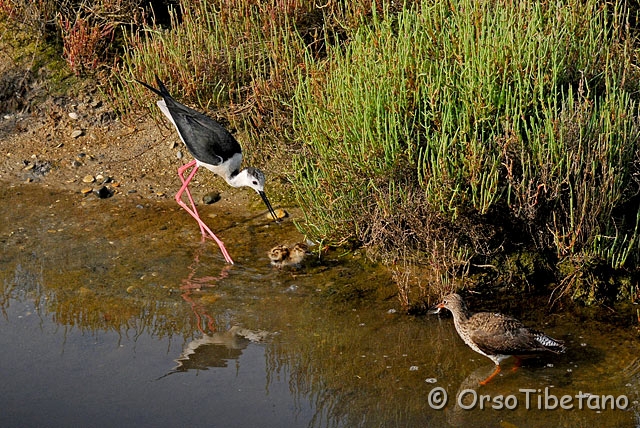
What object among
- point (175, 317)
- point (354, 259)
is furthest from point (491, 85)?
point (175, 317)

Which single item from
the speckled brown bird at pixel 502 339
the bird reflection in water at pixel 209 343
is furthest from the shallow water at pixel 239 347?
the speckled brown bird at pixel 502 339

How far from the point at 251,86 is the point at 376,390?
3.57 metres

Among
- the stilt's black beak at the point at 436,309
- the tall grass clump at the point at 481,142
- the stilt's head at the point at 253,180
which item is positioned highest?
the tall grass clump at the point at 481,142

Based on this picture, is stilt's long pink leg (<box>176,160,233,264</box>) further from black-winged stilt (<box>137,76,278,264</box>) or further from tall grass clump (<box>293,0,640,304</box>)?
tall grass clump (<box>293,0,640,304</box>)

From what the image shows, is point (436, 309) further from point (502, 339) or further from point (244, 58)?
point (244, 58)

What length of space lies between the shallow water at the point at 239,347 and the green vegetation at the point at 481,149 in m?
0.42

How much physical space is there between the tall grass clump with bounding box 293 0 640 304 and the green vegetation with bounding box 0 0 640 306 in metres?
0.01

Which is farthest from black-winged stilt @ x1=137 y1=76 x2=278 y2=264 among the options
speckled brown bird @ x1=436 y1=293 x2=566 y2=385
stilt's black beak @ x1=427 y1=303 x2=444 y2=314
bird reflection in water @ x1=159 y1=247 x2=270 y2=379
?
speckled brown bird @ x1=436 y1=293 x2=566 y2=385

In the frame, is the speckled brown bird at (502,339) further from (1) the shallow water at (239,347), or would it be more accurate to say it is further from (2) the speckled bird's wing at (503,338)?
(1) the shallow water at (239,347)

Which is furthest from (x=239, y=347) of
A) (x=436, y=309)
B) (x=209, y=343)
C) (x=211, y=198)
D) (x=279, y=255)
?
(x=211, y=198)

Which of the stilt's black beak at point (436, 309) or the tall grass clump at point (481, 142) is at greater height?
the tall grass clump at point (481, 142)

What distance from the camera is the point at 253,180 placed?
7.36 meters

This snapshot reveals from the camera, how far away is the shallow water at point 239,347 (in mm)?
5023

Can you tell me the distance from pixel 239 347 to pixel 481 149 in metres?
2.08
